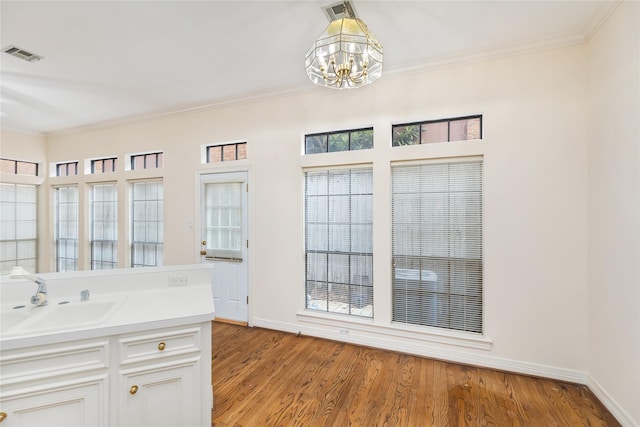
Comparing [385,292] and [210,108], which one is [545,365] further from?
[210,108]

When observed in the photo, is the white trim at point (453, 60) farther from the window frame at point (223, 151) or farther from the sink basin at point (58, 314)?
the sink basin at point (58, 314)

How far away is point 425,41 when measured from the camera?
250cm

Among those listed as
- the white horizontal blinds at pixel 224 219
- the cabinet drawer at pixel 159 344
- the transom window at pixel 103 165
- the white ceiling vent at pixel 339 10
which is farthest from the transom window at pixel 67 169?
the white ceiling vent at pixel 339 10

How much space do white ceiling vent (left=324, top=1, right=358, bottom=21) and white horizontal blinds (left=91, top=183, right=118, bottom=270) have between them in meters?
4.57

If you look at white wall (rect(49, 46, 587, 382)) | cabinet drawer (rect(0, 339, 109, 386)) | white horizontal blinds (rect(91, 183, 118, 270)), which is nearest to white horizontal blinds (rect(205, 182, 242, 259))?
white wall (rect(49, 46, 587, 382))

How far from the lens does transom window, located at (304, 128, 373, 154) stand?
10.3 ft

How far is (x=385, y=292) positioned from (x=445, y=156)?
4.99 ft

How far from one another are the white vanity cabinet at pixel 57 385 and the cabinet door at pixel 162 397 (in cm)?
12

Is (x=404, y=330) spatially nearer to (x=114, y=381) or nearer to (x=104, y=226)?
(x=114, y=381)

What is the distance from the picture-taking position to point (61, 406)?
4.44ft

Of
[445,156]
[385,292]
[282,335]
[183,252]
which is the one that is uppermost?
[445,156]

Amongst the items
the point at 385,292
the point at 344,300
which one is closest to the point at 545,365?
the point at 385,292

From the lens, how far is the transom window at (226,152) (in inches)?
150

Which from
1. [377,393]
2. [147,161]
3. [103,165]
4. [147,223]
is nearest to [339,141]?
[377,393]
